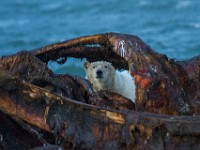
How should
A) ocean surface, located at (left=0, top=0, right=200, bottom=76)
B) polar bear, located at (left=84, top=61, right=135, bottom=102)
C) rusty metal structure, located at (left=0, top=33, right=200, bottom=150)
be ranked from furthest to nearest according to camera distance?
ocean surface, located at (left=0, top=0, right=200, bottom=76)
polar bear, located at (left=84, top=61, right=135, bottom=102)
rusty metal structure, located at (left=0, top=33, right=200, bottom=150)

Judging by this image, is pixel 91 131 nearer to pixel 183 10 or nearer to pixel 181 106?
pixel 181 106

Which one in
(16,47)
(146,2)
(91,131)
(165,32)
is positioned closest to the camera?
(91,131)

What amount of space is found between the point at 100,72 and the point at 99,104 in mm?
5949

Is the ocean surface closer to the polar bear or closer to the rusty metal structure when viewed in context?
the polar bear

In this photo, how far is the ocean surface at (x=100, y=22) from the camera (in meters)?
17.4

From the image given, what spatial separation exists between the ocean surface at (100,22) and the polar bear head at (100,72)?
425 cm

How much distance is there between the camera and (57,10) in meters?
21.6

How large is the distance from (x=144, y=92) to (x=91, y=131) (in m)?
0.49

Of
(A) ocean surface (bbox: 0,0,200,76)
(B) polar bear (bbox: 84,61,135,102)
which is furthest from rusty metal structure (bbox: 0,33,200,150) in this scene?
(A) ocean surface (bbox: 0,0,200,76)

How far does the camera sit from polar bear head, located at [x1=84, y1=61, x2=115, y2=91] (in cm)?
1135

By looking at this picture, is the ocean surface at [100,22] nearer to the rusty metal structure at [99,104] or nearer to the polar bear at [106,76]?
the polar bear at [106,76]

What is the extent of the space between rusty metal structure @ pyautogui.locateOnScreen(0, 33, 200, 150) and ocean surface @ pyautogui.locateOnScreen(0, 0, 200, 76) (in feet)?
33.2

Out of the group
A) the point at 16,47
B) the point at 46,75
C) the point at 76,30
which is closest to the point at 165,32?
the point at 76,30

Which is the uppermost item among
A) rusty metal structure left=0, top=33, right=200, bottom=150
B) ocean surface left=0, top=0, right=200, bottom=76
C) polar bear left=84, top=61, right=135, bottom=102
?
ocean surface left=0, top=0, right=200, bottom=76
